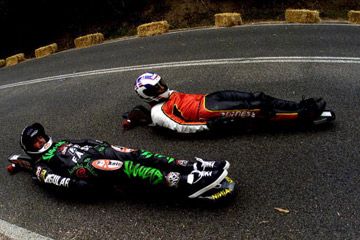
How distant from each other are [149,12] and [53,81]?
5932mm

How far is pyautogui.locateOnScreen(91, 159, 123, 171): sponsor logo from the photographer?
14.9 ft

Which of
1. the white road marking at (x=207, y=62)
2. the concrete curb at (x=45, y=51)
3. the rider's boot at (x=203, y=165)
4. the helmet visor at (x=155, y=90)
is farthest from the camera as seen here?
the concrete curb at (x=45, y=51)

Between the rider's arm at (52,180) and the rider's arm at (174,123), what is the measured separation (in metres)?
1.61

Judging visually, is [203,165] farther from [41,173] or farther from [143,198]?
[41,173]

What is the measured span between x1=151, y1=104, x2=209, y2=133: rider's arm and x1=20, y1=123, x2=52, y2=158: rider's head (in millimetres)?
1605

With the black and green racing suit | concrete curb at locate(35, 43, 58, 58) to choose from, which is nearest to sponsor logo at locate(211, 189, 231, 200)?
the black and green racing suit

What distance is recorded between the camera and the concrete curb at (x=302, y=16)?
10953 millimetres

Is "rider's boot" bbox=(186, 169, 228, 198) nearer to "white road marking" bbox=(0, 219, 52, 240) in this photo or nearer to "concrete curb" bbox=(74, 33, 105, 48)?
"white road marking" bbox=(0, 219, 52, 240)

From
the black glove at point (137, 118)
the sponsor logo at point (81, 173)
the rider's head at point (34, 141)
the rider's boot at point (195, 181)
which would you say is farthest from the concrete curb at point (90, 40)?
the rider's boot at point (195, 181)

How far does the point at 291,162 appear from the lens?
4.92 metres

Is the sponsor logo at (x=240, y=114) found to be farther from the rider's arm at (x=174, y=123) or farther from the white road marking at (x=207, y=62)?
the white road marking at (x=207, y=62)

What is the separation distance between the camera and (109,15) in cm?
→ 1596

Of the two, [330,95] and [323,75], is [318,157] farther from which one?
[323,75]

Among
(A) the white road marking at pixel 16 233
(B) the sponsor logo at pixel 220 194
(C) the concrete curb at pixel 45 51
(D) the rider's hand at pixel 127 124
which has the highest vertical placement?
(B) the sponsor logo at pixel 220 194
